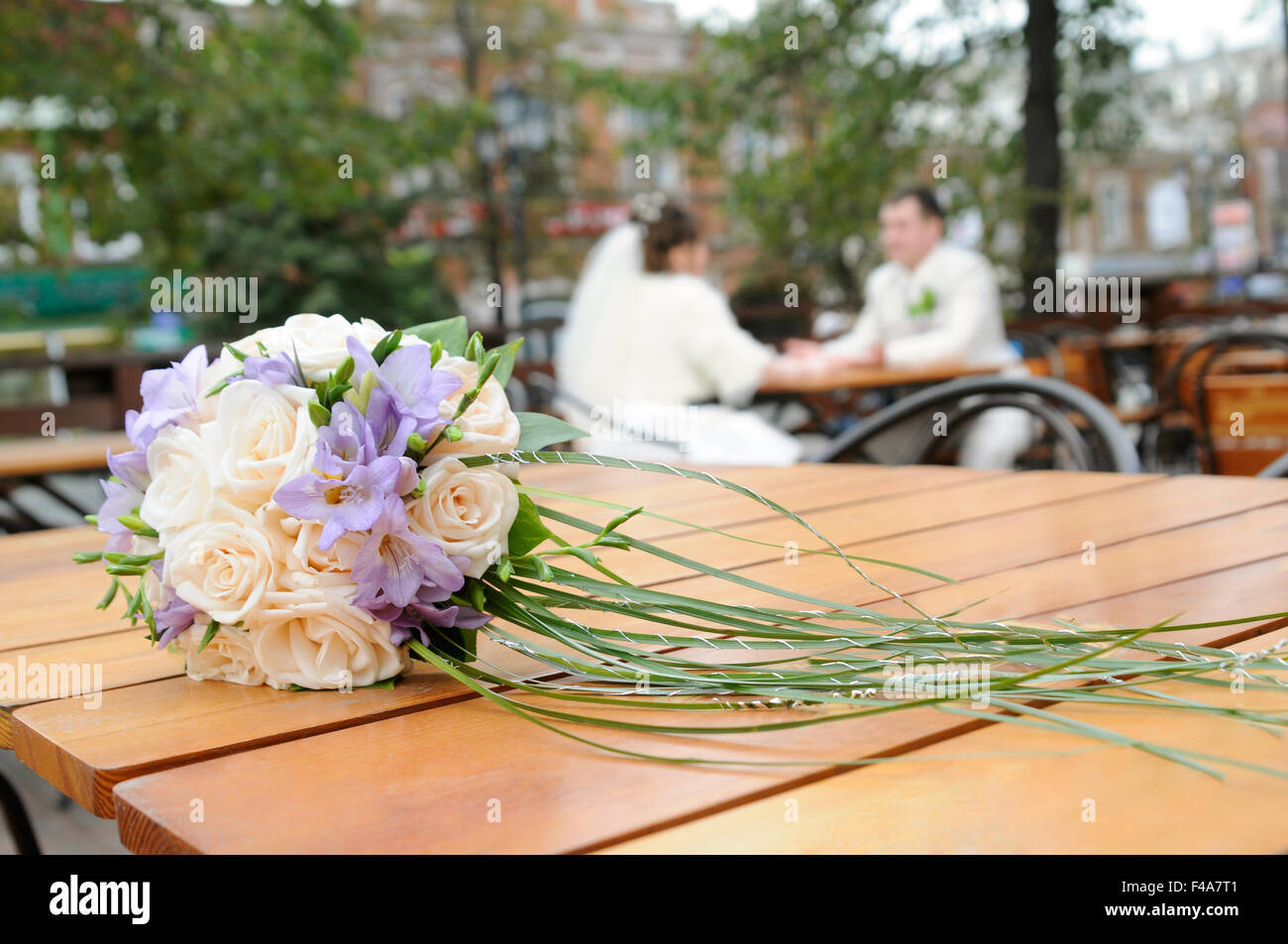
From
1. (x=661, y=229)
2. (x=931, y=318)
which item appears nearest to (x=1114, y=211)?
(x=931, y=318)

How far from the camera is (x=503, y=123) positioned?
11.6 metres

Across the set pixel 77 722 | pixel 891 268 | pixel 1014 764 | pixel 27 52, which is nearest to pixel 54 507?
pixel 27 52

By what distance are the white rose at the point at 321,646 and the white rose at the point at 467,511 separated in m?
0.08

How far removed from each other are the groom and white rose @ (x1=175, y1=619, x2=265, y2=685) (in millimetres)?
3805

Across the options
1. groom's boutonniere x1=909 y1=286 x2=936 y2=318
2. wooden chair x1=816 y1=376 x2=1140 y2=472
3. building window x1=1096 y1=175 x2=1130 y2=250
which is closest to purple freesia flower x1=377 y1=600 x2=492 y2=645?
wooden chair x1=816 y1=376 x2=1140 y2=472

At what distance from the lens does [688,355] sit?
4.71m

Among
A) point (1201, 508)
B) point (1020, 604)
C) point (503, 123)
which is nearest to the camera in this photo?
point (1020, 604)

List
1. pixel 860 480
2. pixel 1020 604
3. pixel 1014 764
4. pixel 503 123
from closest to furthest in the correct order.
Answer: pixel 1014 764 → pixel 1020 604 → pixel 860 480 → pixel 503 123

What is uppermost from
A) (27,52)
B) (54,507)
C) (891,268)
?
(27,52)

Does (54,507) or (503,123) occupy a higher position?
(503,123)

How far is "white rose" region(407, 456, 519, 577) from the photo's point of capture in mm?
859

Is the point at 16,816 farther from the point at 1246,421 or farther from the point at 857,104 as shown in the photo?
the point at 857,104

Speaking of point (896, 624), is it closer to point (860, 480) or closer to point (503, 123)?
point (860, 480)
